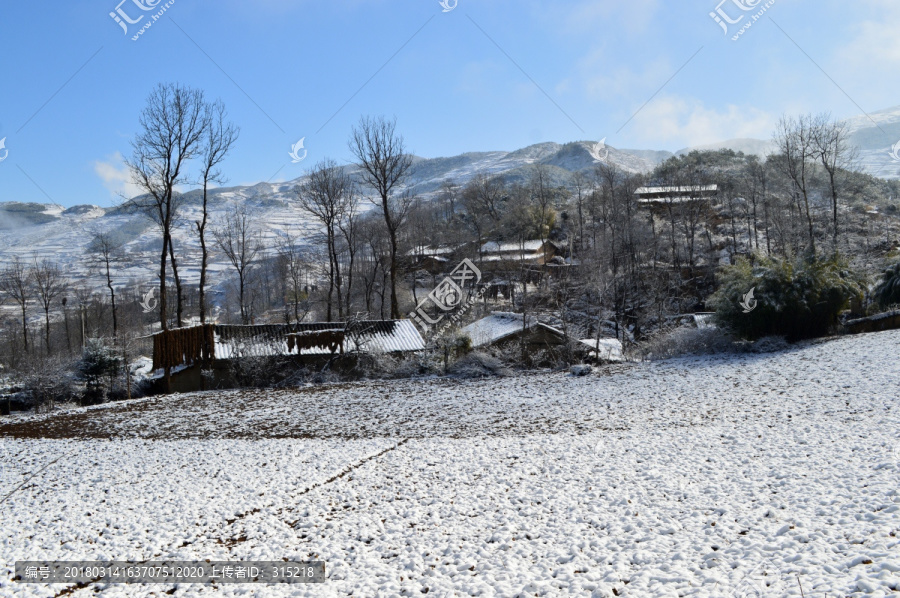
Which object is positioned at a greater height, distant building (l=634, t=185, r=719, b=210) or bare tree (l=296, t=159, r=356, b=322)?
distant building (l=634, t=185, r=719, b=210)

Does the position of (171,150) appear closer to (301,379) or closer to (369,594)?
(301,379)

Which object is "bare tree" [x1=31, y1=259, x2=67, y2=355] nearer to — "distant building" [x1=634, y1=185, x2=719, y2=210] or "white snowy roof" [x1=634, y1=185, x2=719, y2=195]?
"distant building" [x1=634, y1=185, x2=719, y2=210]

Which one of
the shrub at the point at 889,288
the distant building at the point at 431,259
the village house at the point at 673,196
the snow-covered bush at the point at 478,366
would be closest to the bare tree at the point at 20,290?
the distant building at the point at 431,259

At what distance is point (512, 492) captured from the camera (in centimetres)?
767

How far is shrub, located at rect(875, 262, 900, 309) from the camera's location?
843 inches

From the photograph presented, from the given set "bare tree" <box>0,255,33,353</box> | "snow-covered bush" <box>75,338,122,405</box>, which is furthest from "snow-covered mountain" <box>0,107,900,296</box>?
"snow-covered bush" <box>75,338,122,405</box>

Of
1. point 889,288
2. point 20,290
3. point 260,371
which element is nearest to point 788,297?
point 889,288

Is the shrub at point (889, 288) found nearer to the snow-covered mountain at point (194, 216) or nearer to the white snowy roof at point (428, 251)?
the white snowy roof at point (428, 251)

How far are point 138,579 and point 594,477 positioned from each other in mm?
5993

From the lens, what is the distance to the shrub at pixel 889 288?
70.3 ft

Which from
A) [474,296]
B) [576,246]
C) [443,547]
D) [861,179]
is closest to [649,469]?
[443,547]

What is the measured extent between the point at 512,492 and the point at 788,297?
15931 mm

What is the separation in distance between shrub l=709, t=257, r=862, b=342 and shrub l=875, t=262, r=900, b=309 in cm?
354

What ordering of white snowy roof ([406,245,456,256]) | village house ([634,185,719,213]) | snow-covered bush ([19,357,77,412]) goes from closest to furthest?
1. snow-covered bush ([19,357,77,412])
2. village house ([634,185,719,213])
3. white snowy roof ([406,245,456,256])
